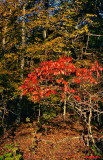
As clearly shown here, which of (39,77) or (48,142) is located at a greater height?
(39,77)

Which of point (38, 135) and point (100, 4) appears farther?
point (100, 4)

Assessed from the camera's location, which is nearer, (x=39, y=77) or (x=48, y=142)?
(x=48, y=142)

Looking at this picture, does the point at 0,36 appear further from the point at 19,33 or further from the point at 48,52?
the point at 48,52

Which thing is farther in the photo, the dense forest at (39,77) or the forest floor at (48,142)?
the dense forest at (39,77)

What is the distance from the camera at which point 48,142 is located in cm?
747

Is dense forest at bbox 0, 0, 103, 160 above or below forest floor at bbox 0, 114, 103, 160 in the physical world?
above

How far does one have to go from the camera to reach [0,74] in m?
8.02

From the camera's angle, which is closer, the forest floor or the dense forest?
the forest floor

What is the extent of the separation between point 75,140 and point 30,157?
2616 mm

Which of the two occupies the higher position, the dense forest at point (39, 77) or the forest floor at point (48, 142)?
the dense forest at point (39, 77)

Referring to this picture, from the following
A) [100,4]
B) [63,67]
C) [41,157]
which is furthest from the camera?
[100,4]

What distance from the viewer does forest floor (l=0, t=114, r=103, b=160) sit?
628cm

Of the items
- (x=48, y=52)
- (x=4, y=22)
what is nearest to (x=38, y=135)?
(x=48, y=52)

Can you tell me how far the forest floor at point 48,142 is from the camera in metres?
6.28
